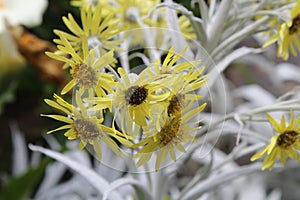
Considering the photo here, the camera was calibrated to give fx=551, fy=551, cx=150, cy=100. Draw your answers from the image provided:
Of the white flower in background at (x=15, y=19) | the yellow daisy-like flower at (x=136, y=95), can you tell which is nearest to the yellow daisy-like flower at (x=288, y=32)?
the yellow daisy-like flower at (x=136, y=95)

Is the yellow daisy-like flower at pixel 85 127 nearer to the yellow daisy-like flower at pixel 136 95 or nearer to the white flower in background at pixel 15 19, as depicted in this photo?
the yellow daisy-like flower at pixel 136 95

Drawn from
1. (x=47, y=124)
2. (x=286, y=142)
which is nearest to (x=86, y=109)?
(x=286, y=142)

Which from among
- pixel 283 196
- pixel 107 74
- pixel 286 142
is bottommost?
pixel 283 196

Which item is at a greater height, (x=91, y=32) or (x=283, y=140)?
(x=91, y=32)

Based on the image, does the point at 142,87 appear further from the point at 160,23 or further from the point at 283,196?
the point at 283,196

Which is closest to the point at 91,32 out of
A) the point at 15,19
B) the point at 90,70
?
the point at 90,70

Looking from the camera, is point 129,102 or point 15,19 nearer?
point 129,102

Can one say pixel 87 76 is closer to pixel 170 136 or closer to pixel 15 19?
pixel 170 136
